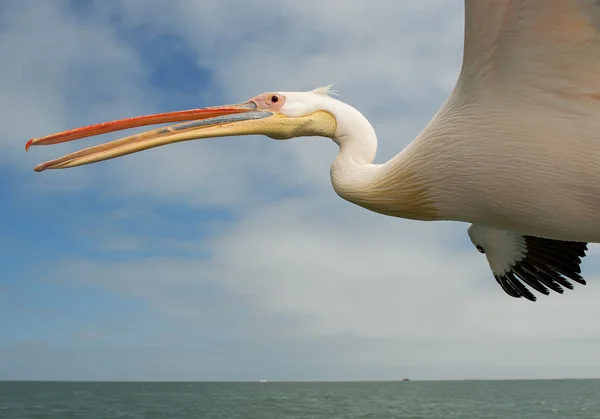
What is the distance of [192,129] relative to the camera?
502 cm

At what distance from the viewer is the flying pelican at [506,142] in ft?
12.4

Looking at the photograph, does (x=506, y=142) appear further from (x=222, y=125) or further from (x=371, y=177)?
(x=222, y=125)

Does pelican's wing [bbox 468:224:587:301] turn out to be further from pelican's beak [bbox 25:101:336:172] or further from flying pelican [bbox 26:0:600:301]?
pelican's beak [bbox 25:101:336:172]

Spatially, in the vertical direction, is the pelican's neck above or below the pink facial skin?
below

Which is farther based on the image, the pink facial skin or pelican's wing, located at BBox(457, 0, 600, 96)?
the pink facial skin

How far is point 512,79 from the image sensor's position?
4.00m

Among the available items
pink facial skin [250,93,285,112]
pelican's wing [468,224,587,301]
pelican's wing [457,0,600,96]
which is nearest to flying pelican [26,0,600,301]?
pelican's wing [457,0,600,96]

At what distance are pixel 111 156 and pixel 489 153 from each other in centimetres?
252

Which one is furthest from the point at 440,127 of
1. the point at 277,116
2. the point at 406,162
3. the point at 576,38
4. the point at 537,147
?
the point at 277,116

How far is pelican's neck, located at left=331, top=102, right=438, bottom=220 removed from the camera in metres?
4.38

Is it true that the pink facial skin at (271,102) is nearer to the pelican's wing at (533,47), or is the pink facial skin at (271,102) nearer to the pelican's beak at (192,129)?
the pelican's beak at (192,129)

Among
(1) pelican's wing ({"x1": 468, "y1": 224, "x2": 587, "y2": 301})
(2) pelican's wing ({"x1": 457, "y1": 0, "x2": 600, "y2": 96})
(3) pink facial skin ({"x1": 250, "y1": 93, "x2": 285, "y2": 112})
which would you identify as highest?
(3) pink facial skin ({"x1": 250, "y1": 93, "x2": 285, "y2": 112})

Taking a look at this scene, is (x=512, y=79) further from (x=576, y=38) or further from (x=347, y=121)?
(x=347, y=121)

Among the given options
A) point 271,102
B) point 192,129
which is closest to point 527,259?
point 271,102
